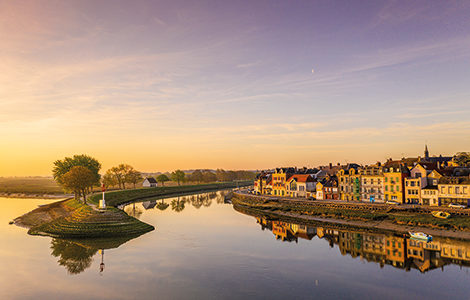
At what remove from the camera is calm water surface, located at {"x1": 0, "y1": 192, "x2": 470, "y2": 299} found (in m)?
35.6

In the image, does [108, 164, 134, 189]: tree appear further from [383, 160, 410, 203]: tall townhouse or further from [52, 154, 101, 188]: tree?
[383, 160, 410, 203]: tall townhouse

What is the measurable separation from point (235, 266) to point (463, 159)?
92.1 m

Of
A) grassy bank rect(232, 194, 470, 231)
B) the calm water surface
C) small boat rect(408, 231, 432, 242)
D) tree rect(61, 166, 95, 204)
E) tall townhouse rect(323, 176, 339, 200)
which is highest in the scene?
tree rect(61, 166, 95, 204)

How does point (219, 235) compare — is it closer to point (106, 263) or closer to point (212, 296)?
point (106, 263)

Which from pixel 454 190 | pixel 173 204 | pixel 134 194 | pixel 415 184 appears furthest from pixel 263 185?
pixel 454 190

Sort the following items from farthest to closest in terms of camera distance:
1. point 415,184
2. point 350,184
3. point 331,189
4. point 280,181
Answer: point 280,181 < point 331,189 < point 350,184 < point 415,184

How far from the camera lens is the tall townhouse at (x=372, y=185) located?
85312mm

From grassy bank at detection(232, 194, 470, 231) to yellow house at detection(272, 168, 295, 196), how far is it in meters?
10.9

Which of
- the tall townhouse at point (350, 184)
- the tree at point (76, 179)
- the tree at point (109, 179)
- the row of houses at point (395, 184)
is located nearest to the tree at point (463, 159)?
the row of houses at point (395, 184)

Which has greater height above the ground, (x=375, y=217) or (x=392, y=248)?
Answer: (x=375, y=217)

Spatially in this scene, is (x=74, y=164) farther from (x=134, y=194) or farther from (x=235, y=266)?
(x=235, y=266)

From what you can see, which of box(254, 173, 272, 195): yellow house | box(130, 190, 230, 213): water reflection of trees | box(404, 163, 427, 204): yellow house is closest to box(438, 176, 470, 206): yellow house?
box(404, 163, 427, 204): yellow house

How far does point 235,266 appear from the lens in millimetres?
44375

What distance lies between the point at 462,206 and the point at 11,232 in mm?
96865
